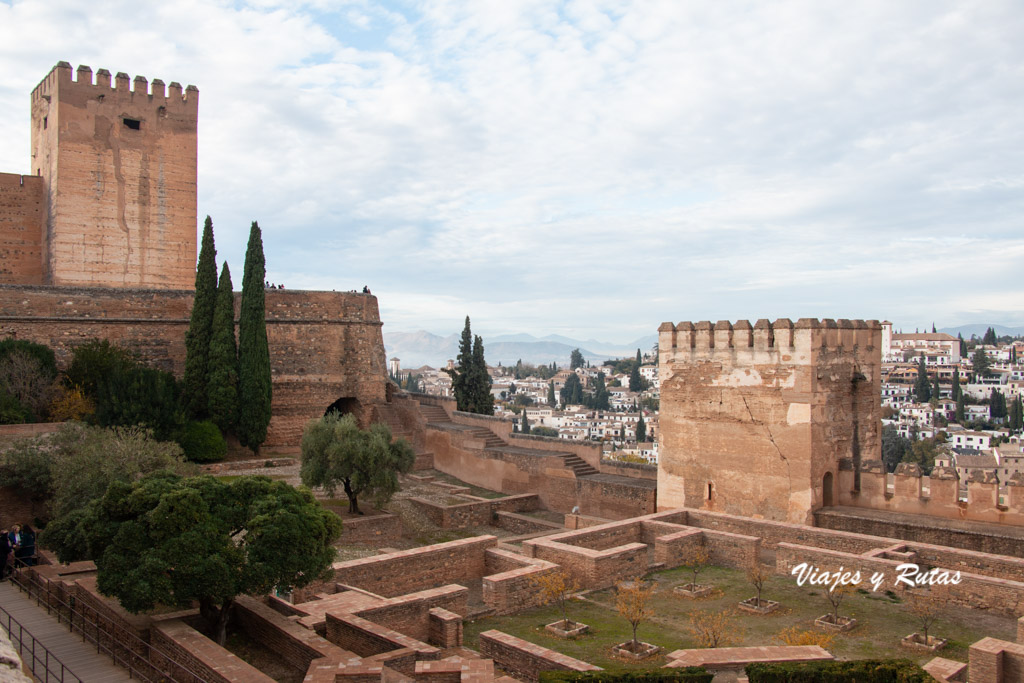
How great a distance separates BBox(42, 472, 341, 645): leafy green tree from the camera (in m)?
7.92

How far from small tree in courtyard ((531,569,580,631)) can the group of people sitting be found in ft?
24.4

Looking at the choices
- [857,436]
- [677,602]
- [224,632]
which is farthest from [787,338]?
[224,632]

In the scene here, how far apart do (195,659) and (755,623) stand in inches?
244

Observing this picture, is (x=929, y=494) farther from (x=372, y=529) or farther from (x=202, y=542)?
(x=202, y=542)

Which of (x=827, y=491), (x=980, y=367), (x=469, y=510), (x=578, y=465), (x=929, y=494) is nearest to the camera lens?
(x=929, y=494)

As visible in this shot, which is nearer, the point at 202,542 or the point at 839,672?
the point at 839,672

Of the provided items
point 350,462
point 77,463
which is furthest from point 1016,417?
point 77,463

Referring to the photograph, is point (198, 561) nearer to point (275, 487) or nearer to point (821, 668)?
point (275, 487)

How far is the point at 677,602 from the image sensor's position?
33.6ft

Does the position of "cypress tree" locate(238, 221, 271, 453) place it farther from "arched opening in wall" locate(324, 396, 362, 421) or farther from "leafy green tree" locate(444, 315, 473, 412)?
"leafy green tree" locate(444, 315, 473, 412)

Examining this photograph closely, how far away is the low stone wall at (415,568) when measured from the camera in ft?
34.3

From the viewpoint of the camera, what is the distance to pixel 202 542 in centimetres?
809

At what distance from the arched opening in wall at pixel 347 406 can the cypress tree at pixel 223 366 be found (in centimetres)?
347

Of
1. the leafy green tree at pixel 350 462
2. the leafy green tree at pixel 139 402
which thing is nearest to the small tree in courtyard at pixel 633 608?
the leafy green tree at pixel 350 462
